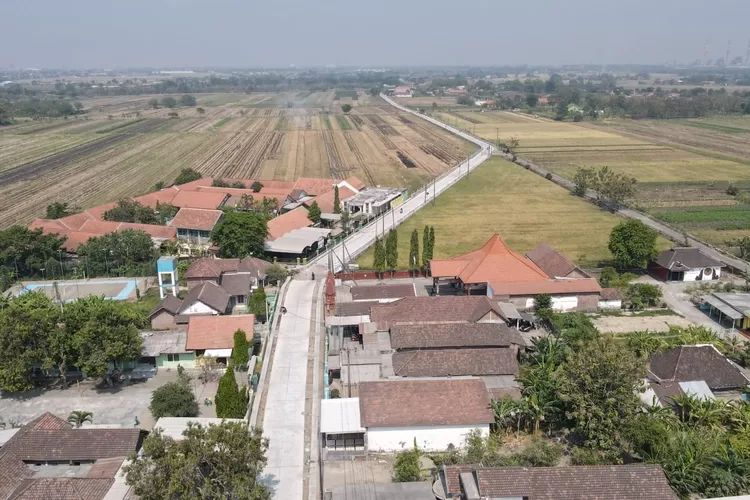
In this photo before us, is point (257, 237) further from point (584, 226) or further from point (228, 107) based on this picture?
point (228, 107)

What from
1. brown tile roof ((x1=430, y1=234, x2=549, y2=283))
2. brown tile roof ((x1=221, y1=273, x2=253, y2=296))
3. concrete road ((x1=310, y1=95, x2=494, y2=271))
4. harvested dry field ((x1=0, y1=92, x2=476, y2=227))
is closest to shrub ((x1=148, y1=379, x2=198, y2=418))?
brown tile roof ((x1=221, y1=273, x2=253, y2=296))

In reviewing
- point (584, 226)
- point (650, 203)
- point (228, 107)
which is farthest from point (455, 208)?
point (228, 107)

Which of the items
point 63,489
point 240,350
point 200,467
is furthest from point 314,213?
point 200,467

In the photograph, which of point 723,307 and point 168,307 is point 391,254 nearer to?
point 168,307

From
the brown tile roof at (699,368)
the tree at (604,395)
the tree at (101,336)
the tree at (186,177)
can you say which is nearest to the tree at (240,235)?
the tree at (101,336)

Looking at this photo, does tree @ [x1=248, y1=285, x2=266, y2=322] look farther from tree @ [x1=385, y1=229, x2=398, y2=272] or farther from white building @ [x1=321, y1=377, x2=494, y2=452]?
white building @ [x1=321, y1=377, x2=494, y2=452]

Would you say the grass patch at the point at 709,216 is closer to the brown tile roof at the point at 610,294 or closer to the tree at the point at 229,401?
the brown tile roof at the point at 610,294
